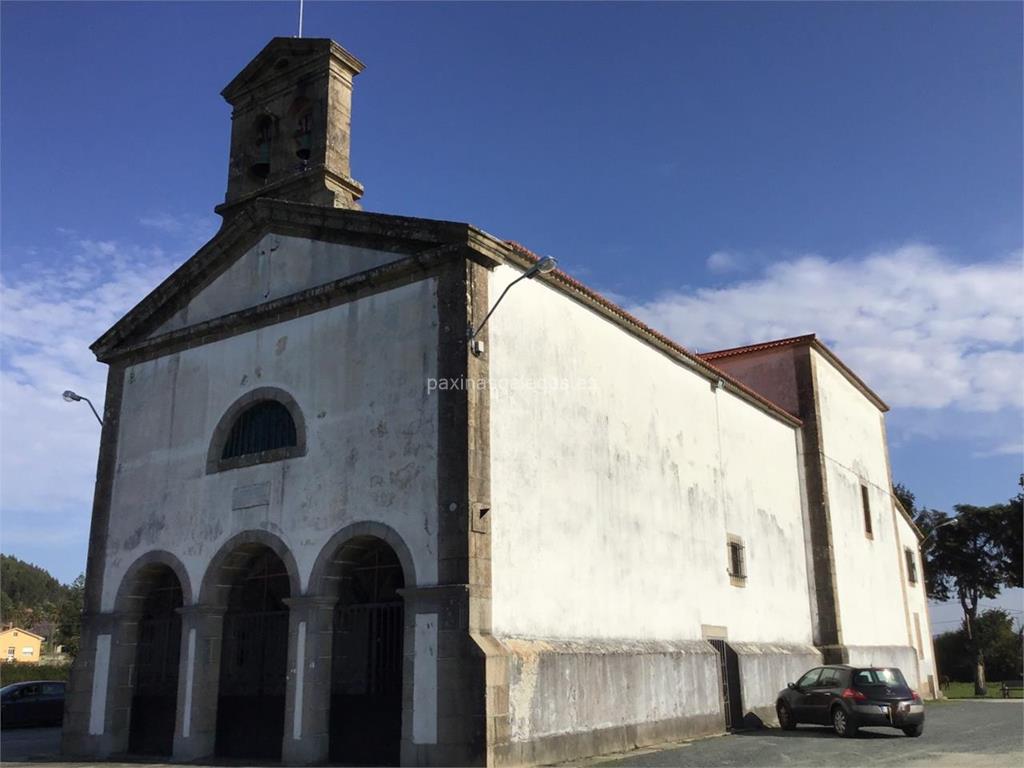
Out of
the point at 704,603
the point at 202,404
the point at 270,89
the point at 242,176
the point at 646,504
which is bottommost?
the point at 704,603

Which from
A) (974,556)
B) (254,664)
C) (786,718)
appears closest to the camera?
(254,664)

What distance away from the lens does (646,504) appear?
16.4 meters

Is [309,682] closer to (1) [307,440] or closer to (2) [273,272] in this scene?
(1) [307,440]

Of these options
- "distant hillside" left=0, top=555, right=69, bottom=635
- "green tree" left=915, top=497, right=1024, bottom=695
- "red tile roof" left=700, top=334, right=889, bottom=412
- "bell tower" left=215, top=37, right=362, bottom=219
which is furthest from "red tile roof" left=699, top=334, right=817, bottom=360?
"distant hillside" left=0, top=555, right=69, bottom=635

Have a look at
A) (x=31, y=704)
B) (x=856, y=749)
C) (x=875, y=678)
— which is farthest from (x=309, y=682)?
(x=31, y=704)

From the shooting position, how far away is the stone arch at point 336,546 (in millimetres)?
12709

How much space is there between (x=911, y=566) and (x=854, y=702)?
49.3 ft

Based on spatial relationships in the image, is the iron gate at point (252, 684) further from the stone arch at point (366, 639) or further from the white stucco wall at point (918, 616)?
the white stucco wall at point (918, 616)

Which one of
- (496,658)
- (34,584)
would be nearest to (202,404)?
(496,658)

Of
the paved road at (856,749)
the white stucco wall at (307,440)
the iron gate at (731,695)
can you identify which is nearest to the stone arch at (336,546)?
the white stucco wall at (307,440)

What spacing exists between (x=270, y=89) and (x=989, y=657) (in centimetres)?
4880

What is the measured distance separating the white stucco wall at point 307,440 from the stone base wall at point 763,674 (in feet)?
28.9

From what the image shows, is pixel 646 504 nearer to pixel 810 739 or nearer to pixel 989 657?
pixel 810 739

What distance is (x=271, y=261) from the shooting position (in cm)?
1606
